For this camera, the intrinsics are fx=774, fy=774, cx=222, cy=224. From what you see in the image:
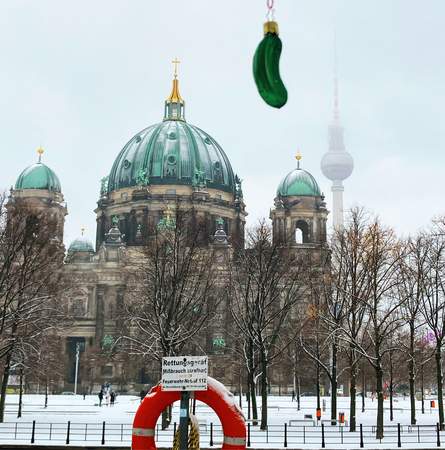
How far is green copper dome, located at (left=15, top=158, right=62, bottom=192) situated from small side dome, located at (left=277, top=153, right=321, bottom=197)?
35650 millimetres

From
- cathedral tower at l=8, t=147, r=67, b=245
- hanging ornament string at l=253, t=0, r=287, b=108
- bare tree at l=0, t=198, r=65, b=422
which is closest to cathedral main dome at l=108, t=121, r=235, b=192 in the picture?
cathedral tower at l=8, t=147, r=67, b=245

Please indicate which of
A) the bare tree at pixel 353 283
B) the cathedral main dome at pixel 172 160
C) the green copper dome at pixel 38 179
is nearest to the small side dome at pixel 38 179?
the green copper dome at pixel 38 179

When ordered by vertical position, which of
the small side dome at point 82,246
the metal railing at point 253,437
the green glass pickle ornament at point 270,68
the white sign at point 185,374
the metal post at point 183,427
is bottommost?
the metal railing at point 253,437

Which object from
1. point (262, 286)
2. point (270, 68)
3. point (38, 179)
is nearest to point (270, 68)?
point (270, 68)

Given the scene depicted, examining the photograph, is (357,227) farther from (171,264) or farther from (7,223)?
(7,223)

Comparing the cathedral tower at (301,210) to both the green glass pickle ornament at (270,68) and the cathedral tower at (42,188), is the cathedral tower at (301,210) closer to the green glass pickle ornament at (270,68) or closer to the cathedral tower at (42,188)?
the cathedral tower at (42,188)

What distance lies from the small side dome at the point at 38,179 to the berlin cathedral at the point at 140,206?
0.17 meters

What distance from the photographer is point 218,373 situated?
87.2 m

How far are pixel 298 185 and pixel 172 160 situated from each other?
20820mm

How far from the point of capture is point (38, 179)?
399 ft

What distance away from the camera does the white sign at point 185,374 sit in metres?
20.1

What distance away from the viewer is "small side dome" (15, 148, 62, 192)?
12125 centimetres

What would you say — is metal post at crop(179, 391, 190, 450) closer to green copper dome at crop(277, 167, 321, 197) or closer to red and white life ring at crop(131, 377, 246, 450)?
red and white life ring at crop(131, 377, 246, 450)

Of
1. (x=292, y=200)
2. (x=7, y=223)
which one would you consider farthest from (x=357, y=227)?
(x=292, y=200)
